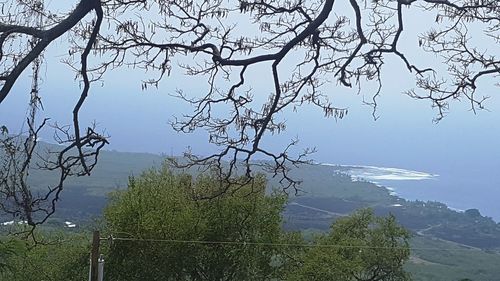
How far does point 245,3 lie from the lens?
304 centimetres

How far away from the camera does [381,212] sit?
15.6 m

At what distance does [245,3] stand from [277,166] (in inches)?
28.8

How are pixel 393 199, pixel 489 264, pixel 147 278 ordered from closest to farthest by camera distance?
pixel 147 278, pixel 489 264, pixel 393 199

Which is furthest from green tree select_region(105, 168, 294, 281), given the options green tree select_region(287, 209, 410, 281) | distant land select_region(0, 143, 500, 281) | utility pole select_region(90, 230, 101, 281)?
utility pole select_region(90, 230, 101, 281)

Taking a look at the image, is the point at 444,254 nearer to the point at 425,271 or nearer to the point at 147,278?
the point at 425,271

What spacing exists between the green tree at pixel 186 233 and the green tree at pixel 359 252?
64 centimetres

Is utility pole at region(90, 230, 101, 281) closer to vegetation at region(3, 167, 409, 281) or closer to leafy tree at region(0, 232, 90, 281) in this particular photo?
vegetation at region(3, 167, 409, 281)

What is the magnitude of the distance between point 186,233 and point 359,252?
111 inches

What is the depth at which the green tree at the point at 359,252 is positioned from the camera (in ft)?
33.8

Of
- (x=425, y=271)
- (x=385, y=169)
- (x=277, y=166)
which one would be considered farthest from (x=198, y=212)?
(x=277, y=166)

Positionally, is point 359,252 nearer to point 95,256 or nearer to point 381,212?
point 381,212

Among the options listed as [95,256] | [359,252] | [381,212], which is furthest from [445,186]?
[95,256]

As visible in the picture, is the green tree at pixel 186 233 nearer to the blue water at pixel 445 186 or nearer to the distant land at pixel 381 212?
the distant land at pixel 381 212

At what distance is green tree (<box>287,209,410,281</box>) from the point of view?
405 inches
